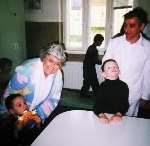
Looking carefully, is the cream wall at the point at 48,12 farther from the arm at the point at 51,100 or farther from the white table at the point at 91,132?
the white table at the point at 91,132

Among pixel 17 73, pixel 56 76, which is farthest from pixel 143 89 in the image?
pixel 17 73

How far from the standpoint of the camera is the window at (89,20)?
14.4 ft

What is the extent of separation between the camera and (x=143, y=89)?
2102 mm

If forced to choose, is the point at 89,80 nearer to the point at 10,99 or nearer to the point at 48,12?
the point at 48,12

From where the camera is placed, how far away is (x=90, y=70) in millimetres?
4156

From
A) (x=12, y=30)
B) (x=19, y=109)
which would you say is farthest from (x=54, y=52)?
(x=12, y=30)

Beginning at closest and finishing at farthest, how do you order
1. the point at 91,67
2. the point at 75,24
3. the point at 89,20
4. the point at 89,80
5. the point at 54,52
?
the point at 54,52 → the point at 91,67 → the point at 89,80 → the point at 89,20 → the point at 75,24

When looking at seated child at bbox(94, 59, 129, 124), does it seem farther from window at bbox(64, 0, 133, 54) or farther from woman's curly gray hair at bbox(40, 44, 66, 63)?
window at bbox(64, 0, 133, 54)

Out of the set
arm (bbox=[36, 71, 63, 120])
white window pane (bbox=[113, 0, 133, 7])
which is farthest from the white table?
white window pane (bbox=[113, 0, 133, 7])

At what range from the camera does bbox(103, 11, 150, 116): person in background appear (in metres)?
1.98

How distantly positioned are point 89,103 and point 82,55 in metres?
1.08

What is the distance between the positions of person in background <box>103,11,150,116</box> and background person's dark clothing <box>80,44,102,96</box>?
1.94 metres

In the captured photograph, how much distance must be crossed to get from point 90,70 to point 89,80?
0.19 metres

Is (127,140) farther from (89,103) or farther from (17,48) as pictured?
(17,48)
